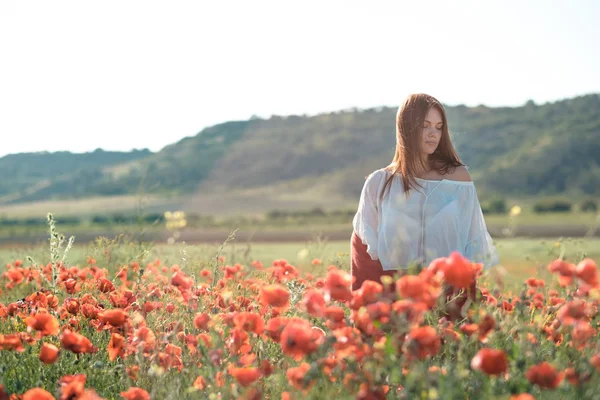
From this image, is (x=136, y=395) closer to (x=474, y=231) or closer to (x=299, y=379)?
(x=299, y=379)

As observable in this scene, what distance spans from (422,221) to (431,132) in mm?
510

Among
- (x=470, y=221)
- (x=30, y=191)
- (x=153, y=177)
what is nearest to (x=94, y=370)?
(x=470, y=221)

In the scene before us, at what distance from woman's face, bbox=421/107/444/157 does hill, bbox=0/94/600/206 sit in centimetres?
7488

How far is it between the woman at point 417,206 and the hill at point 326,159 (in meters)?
74.9

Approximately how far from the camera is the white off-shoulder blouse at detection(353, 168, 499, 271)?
3689mm

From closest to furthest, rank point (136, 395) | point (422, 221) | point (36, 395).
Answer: point (36, 395) < point (136, 395) < point (422, 221)

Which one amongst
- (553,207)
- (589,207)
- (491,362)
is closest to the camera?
(491,362)

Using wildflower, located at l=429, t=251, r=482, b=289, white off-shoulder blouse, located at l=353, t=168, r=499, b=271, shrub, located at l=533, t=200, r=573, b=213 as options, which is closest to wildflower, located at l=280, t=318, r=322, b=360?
wildflower, located at l=429, t=251, r=482, b=289

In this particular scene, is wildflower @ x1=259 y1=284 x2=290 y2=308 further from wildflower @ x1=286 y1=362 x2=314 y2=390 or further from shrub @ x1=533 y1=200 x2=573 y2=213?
shrub @ x1=533 y1=200 x2=573 y2=213

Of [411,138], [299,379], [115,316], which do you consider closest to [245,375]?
[299,379]

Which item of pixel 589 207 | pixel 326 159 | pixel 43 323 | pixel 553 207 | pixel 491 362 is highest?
pixel 326 159

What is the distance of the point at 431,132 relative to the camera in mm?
3861

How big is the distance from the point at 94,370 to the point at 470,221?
2.15 meters

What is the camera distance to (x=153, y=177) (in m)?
111
